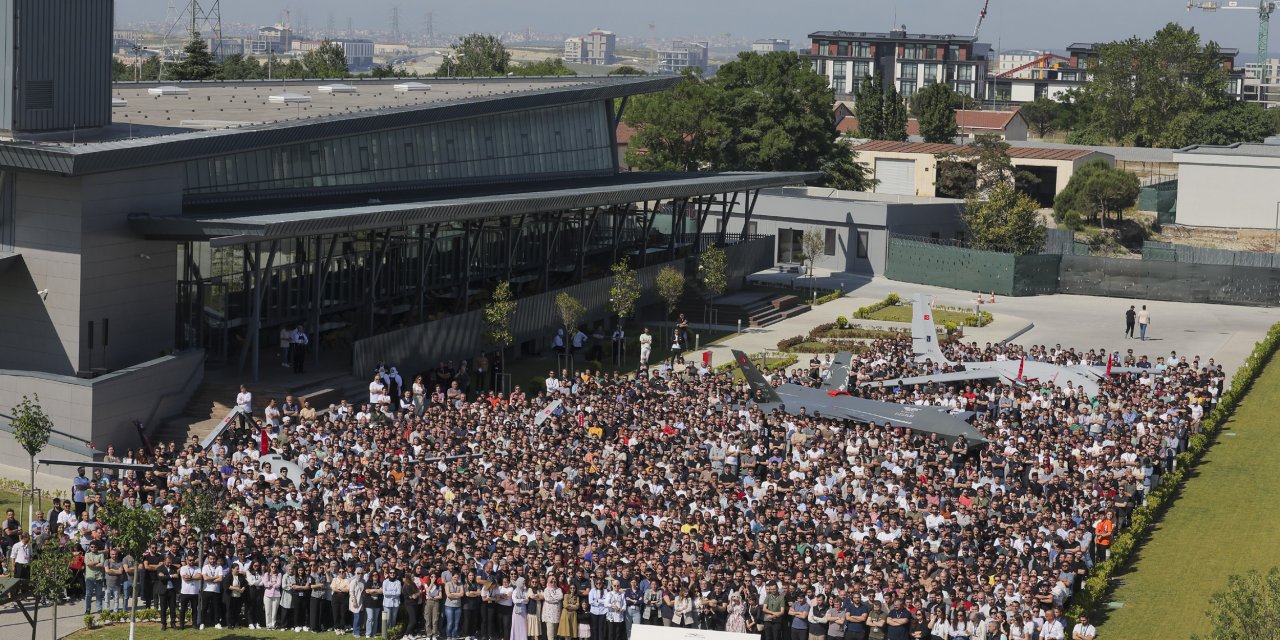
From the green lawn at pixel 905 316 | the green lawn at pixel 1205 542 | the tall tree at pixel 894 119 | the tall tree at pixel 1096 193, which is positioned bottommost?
the green lawn at pixel 1205 542

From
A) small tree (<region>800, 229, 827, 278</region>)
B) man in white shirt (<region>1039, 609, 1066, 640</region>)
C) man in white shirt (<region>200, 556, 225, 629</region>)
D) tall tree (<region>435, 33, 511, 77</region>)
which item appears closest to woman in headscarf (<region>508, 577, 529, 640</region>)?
man in white shirt (<region>200, 556, 225, 629</region>)

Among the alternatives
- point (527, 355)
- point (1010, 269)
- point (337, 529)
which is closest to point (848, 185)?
point (1010, 269)

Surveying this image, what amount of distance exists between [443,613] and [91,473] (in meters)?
11.4

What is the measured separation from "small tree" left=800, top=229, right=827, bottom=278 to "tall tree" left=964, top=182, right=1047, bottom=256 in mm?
7383

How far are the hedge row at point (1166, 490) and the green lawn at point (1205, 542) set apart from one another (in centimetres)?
26

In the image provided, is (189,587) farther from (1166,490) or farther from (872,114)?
(872,114)

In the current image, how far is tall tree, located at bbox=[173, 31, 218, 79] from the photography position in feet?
303

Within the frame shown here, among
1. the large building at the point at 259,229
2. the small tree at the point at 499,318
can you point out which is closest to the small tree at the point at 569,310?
the large building at the point at 259,229

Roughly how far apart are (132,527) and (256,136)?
1919cm

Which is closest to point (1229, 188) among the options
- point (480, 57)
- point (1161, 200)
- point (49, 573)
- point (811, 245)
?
point (1161, 200)

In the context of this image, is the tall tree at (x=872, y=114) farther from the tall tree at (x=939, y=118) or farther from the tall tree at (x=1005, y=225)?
the tall tree at (x=1005, y=225)

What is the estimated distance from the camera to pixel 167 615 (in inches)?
1018

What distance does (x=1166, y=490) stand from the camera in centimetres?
3494

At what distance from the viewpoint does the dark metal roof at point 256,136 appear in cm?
3469
